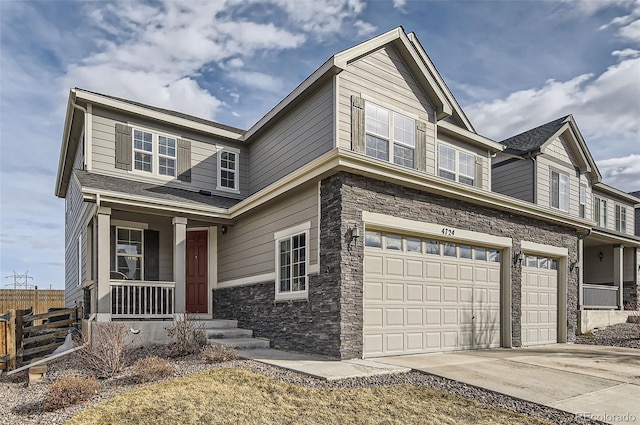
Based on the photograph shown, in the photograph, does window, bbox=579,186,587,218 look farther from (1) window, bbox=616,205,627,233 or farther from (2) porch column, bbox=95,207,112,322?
(2) porch column, bbox=95,207,112,322

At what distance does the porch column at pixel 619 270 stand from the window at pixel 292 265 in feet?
55.8

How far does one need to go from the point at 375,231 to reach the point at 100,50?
8419 mm

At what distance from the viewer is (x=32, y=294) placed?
22.0 m

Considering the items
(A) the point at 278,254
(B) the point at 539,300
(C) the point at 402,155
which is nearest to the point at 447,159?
(C) the point at 402,155

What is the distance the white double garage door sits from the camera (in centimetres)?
917

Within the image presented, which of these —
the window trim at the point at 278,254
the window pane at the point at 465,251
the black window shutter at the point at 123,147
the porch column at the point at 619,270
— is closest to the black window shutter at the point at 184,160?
the black window shutter at the point at 123,147

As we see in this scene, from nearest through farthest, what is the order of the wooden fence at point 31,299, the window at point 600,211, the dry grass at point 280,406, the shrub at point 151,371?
the dry grass at point 280,406, the shrub at point 151,371, the wooden fence at point 31,299, the window at point 600,211

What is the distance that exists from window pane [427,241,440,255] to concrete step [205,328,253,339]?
4739mm

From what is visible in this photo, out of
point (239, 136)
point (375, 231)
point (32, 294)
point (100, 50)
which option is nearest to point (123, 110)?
point (100, 50)

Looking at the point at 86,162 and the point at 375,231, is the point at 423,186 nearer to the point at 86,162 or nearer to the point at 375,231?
the point at 375,231

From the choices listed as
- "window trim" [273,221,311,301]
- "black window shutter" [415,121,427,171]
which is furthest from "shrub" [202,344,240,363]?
"black window shutter" [415,121,427,171]

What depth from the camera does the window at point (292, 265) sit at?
9.56m

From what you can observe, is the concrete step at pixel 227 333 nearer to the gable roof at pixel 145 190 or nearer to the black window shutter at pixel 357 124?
the gable roof at pixel 145 190

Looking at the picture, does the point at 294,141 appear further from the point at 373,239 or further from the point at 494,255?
the point at 494,255
